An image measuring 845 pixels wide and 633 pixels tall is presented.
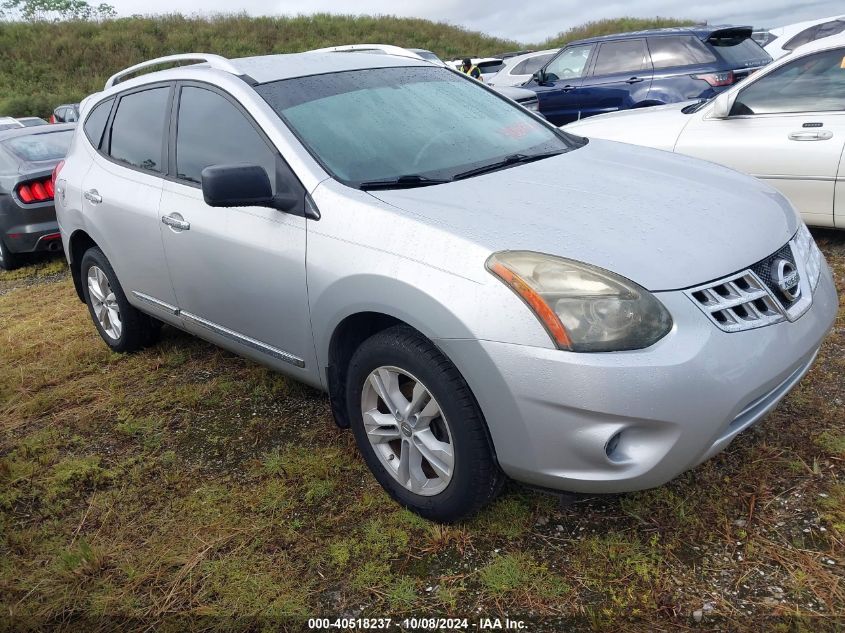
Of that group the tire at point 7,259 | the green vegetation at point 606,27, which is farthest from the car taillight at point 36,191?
the green vegetation at point 606,27

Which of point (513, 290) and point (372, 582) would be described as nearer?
point (513, 290)

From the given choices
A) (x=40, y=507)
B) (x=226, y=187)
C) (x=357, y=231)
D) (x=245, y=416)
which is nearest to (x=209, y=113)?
(x=226, y=187)

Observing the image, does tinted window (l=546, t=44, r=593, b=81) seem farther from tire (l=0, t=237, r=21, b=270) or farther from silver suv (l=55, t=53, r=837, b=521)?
tire (l=0, t=237, r=21, b=270)

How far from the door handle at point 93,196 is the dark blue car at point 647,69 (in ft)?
20.4

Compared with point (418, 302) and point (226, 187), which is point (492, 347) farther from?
point (226, 187)

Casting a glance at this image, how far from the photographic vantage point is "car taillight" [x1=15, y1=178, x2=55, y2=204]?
6684mm

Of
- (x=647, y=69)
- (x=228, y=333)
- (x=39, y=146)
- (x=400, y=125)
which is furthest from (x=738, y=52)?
(x=39, y=146)

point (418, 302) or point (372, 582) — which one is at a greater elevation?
point (418, 302)

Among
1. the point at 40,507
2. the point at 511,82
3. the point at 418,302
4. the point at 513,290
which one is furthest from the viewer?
the point at 511,82

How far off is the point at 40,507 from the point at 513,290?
2.25 metres

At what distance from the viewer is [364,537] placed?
254 centimetres

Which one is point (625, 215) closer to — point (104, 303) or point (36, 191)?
point (104, 303)

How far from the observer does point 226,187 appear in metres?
2.59

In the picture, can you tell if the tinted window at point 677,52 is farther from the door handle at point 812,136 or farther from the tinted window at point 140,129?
the tinted window at point 140,129
